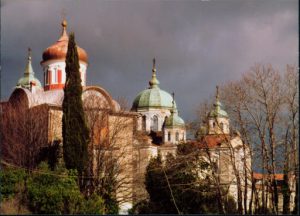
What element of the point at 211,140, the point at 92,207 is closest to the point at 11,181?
the point at 92,207

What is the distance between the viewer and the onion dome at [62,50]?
93.0 feet

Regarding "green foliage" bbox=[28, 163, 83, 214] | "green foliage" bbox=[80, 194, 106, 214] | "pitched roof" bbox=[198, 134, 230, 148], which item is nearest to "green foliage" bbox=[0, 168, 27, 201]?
"green foliage" bbox=[28, 163, 83, 214]

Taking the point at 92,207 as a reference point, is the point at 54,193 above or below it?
above

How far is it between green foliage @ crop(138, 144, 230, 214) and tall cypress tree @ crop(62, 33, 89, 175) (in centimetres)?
301

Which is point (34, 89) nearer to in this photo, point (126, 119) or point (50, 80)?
point (50, 80)

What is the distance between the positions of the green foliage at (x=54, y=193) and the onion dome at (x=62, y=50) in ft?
37.1

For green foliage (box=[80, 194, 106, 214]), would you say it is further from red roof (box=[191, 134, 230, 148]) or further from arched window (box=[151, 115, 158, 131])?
arched window (box=[151, 115, 158, 131])

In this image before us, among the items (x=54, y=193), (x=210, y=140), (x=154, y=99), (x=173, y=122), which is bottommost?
(x=54, y=193)

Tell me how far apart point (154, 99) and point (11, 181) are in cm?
2403

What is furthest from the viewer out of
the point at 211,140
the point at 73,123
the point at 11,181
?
the point at 211,140

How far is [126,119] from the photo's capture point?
81.1 feet

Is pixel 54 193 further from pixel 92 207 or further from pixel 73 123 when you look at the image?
pixel 73 123

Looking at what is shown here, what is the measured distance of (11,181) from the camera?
58.4ft

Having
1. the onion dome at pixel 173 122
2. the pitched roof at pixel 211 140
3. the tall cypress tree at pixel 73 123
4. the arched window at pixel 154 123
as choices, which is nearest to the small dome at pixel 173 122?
the onion dome at pixel 173 122
